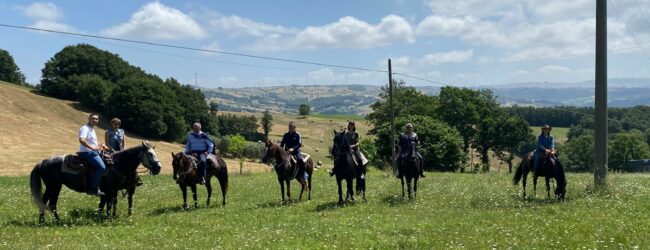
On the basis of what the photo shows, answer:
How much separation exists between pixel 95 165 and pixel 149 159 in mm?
1413

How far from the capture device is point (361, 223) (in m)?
13.2

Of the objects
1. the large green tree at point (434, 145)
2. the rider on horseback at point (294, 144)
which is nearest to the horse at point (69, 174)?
the rider on horseback at point (294, 144)

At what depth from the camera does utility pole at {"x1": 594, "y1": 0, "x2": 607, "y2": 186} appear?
1897cm

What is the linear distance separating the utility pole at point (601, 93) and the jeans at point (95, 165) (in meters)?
16.9

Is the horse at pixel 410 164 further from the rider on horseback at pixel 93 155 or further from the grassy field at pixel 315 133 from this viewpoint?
the grassy field at pixel 315 133

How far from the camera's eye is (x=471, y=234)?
11375 millimetres

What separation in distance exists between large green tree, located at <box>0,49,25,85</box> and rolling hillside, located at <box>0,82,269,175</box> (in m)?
30.7

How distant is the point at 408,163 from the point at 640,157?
9555 cm

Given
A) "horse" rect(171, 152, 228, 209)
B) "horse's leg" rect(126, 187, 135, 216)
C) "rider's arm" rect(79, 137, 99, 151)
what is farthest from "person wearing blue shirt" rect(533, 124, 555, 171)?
"rider's arm" rect(79, 137, 99, 151)

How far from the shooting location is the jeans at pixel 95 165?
14070mm

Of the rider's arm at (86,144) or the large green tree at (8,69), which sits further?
the large green tree at (8,69)

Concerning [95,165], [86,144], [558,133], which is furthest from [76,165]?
[558,133]

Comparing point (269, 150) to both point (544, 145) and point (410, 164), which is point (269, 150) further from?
point (544, 145)

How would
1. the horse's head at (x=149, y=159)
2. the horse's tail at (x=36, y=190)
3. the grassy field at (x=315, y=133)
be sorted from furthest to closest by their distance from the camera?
the grassy field at (x=315, y=133) < the horse's head at (x=149, y=159) < the horse's tail at (x=36, y=190)
